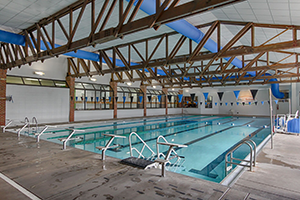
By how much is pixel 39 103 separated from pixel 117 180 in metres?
10.8

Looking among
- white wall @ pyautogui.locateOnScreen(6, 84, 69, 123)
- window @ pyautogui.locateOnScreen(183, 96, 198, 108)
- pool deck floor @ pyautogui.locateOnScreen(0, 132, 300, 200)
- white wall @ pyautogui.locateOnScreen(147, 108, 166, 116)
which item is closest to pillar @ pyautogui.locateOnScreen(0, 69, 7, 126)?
white wall @ pyautogui.locateOnScreen(6, 84, 69, 123)

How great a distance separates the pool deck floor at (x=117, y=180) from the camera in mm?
2387

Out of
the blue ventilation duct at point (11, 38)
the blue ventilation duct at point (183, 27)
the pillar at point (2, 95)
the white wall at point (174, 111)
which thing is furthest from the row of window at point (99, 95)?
the blue ventilation duct at point (183, 27)

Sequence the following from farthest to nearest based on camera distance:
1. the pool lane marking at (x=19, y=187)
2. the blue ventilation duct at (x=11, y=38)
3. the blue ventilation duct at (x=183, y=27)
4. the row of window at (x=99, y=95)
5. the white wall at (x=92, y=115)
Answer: the white wall at (x=92, y=115) < the row of window at (x=99, y=95) < the blue ventilation duct at (x=11, y=38) < the blue ventilation duct at (x=183, y=27) < the pool lane marking at (x=19, y=187)

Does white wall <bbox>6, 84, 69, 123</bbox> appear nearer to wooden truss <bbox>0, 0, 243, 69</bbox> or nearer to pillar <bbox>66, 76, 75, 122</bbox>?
pillar <bbox>66, 76, 75, 122</bbox>

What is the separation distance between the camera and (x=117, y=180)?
2826mm

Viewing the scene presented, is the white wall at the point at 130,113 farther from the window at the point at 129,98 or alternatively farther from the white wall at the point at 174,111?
the white wall at the point at 174,111

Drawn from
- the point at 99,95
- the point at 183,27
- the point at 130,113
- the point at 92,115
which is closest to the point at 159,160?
the point at 183,27

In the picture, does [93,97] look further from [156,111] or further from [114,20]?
[114,20]

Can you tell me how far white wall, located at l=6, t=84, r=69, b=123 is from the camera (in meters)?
10.3

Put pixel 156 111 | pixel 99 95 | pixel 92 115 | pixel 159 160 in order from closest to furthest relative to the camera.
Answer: pixel 159 160, pixel 92 115, pixel 99 95, pixel 156 111

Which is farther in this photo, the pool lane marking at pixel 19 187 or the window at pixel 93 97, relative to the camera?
the window at pixel 93 97

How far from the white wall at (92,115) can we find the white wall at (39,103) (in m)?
0.86

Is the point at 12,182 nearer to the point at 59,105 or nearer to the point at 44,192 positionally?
the point at 44,192
